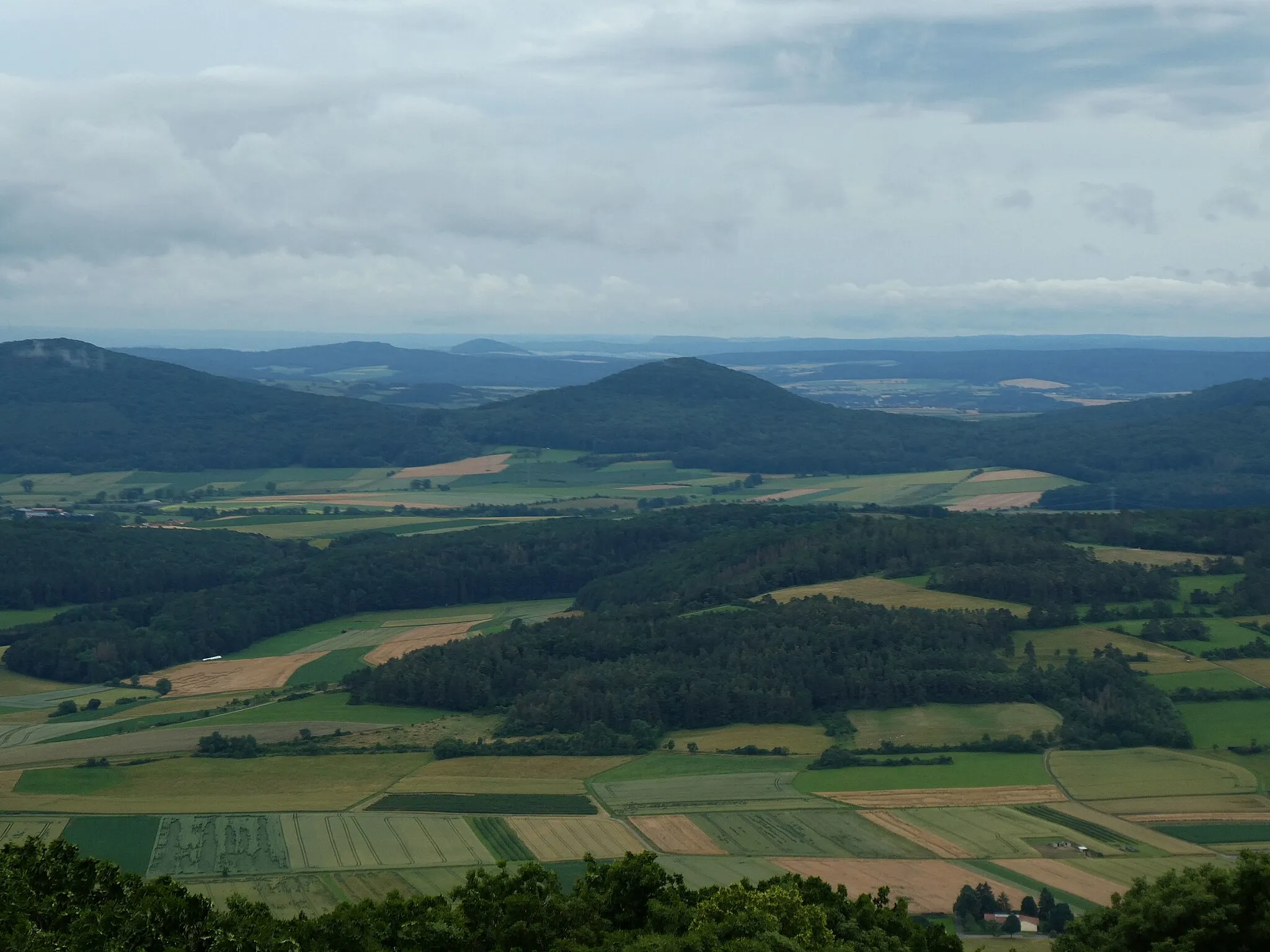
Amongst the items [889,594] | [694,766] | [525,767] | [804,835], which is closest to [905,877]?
[804,835]

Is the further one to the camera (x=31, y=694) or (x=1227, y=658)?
(x=31, y=694)

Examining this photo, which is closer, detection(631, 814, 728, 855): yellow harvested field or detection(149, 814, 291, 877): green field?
detection(149, 814, 291, 877): green field

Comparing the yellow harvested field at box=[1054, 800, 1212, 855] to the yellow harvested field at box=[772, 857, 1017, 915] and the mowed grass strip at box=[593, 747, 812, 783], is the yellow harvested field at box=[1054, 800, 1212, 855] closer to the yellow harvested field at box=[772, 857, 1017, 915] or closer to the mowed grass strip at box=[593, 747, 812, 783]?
the yellow harvested field at box=[772, 857, 1017, 915]

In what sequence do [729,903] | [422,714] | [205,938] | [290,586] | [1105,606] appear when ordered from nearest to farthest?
[205,938]
[729,903]
[422,714]
[1105,606]
[290,586]

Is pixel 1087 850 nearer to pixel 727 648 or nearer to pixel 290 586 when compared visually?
pixel 727 648

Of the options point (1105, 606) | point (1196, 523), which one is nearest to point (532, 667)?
point (1105, 606)

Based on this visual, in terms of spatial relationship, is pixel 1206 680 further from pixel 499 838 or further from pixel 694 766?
pixel 499 838

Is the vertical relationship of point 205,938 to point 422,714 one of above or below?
above

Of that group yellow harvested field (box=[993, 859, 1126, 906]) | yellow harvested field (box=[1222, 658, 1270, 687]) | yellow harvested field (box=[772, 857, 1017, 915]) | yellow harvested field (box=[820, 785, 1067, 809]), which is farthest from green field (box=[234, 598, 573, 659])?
yellow harvested field (box=[993, 859, 1126, 906])
